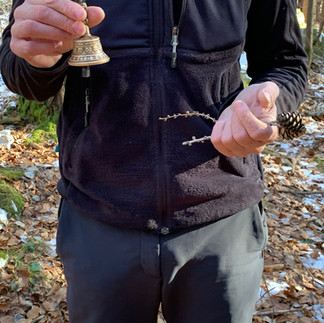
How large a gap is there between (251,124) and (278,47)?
0.67 meters

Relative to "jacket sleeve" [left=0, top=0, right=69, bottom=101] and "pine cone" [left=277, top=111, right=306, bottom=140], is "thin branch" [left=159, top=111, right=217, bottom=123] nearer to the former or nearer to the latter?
"pine cone" [left=277, top=111, right=306, bottom=140]

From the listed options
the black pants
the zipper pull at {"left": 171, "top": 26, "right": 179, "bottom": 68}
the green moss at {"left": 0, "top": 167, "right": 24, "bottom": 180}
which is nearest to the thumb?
the zipper pull at {"left": 171, "top": 26, "right": 179, "bottom": 68}

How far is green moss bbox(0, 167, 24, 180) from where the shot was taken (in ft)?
16.6

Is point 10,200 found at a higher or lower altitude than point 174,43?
lower

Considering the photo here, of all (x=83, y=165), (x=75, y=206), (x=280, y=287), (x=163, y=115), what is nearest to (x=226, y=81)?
(x=163, y=115)

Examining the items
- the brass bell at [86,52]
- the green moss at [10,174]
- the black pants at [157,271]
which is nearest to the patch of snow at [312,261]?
the black pants at [157,271]

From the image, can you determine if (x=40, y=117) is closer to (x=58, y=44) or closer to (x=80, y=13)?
(x=58, y=44)

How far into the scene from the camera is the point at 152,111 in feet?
4.92

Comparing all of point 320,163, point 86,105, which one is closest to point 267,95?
point 86,105

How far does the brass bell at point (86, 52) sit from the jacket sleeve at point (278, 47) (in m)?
0.65

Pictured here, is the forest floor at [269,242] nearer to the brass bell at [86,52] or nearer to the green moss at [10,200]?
the green moss at [10,200]

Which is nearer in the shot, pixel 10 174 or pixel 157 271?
pixel 157 271

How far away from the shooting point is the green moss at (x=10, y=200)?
4.48 metres

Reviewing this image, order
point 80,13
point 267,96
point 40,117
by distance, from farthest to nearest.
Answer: point 40,117
point 267,96
point 80,13
